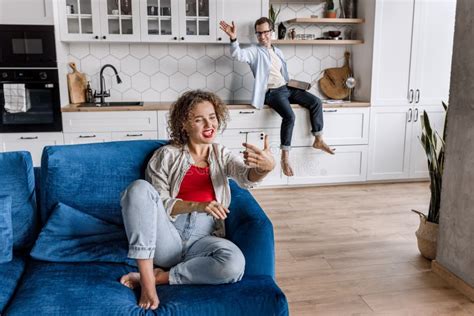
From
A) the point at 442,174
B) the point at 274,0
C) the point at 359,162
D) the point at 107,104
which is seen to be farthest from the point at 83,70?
the point at 442,174

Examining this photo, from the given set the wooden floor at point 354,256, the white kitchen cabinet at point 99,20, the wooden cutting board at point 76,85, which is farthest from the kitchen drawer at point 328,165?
the wooden cutting board at point 76,85

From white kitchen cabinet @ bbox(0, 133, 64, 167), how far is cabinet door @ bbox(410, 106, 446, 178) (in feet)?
11.4

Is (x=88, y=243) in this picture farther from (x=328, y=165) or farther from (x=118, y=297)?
(x=328, y=165)

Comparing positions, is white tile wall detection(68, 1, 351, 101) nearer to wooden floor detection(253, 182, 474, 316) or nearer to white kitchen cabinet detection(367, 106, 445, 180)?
white kitchen cabinet detection(367, 106, 445, 180)

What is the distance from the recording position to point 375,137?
467 centimetres

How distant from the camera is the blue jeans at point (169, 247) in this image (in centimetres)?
171

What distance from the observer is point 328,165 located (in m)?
4.66

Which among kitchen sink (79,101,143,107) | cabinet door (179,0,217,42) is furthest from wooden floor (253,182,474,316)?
cabinet door (179,0,217,42)

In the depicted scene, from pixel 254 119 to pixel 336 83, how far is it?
1.15 metres

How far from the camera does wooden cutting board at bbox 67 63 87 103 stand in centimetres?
448

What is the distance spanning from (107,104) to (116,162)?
8.20 feet

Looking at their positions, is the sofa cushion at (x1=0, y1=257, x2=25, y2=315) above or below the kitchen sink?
below

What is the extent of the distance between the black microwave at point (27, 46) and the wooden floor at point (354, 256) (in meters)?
2.28

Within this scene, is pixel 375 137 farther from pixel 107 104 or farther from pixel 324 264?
pixel 107 104
